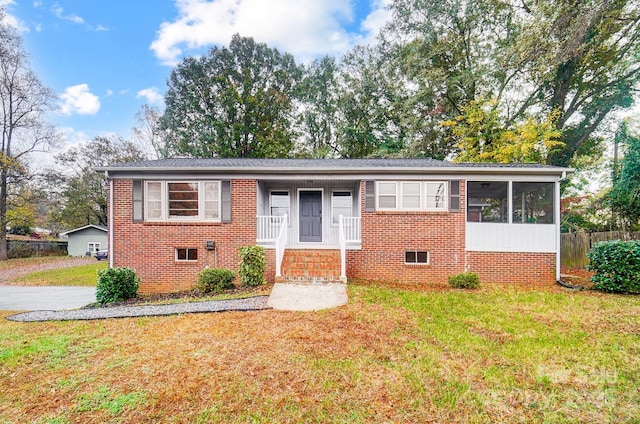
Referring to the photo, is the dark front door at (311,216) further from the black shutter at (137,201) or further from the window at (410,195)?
the black shutter at (137,201)

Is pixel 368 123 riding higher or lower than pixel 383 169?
higher

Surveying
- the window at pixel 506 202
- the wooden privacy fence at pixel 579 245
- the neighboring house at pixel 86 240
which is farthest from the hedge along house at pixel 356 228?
the neighboring house at pixel 86 240

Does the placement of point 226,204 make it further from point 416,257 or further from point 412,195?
point 416,257

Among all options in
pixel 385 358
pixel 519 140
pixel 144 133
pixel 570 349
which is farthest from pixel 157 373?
pixel 144 133

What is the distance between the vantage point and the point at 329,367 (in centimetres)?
360

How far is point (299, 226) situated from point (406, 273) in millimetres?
3925

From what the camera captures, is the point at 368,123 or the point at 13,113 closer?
the point at 13,113

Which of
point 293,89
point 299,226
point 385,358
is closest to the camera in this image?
point 385,358

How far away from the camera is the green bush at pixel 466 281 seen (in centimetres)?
816

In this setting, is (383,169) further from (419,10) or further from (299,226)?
(419,10)

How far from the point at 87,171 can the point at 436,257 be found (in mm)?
28918

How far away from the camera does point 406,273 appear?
9.01 m

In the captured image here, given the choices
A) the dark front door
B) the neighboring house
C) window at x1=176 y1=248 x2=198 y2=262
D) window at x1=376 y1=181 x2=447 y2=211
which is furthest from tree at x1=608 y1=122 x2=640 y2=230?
the neighboring house

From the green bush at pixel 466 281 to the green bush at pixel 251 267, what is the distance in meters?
5.31
